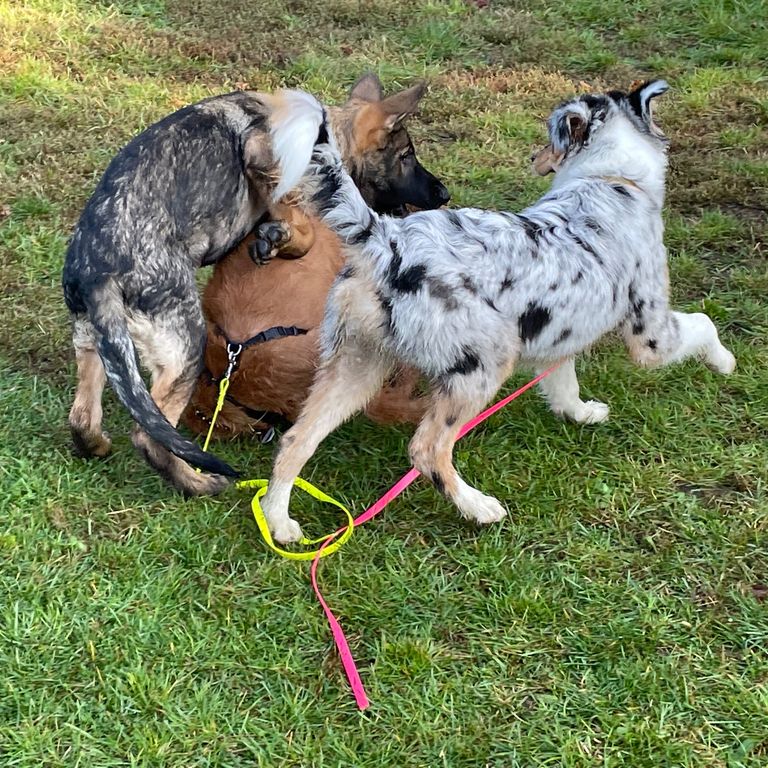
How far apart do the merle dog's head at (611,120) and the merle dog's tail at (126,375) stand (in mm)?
2232

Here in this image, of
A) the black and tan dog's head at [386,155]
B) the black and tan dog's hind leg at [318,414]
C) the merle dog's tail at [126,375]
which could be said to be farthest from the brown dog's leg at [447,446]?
the black and tan dog's head at [386,155]

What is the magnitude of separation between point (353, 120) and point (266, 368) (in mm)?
2095

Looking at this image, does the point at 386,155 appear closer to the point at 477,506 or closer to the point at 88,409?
the point at 88,409

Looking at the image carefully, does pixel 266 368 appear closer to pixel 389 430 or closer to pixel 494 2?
pixel 389 430

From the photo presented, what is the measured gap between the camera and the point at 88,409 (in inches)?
162

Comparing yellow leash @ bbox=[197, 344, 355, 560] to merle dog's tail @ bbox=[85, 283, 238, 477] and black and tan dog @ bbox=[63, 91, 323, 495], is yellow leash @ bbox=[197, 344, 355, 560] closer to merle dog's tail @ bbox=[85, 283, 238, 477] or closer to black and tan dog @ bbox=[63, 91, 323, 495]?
black and tan dog @ bbox=[63, 91, 323, 495]

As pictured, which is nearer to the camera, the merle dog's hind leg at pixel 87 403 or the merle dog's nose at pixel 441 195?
the merle dog's hind leg at pixel 87 403

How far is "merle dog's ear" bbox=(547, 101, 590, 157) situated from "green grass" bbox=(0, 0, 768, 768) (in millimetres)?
1268

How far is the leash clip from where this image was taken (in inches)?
158

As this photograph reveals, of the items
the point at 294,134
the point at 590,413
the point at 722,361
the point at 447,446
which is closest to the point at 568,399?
the point at 590,413

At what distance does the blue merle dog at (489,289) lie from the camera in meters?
3.32

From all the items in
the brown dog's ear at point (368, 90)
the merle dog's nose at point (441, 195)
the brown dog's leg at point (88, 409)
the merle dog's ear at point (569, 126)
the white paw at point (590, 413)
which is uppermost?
the merle dog's ear at point (569, 126)

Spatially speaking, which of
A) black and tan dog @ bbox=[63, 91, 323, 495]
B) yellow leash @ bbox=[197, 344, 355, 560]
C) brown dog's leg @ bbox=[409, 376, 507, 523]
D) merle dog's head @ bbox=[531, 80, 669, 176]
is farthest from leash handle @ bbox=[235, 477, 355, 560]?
merle dog's head @ bbox=[531, 80, 669, 176]

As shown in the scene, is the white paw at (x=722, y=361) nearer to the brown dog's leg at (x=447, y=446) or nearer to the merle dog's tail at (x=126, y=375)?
the brown dog's leg at (x=447, y=446)
